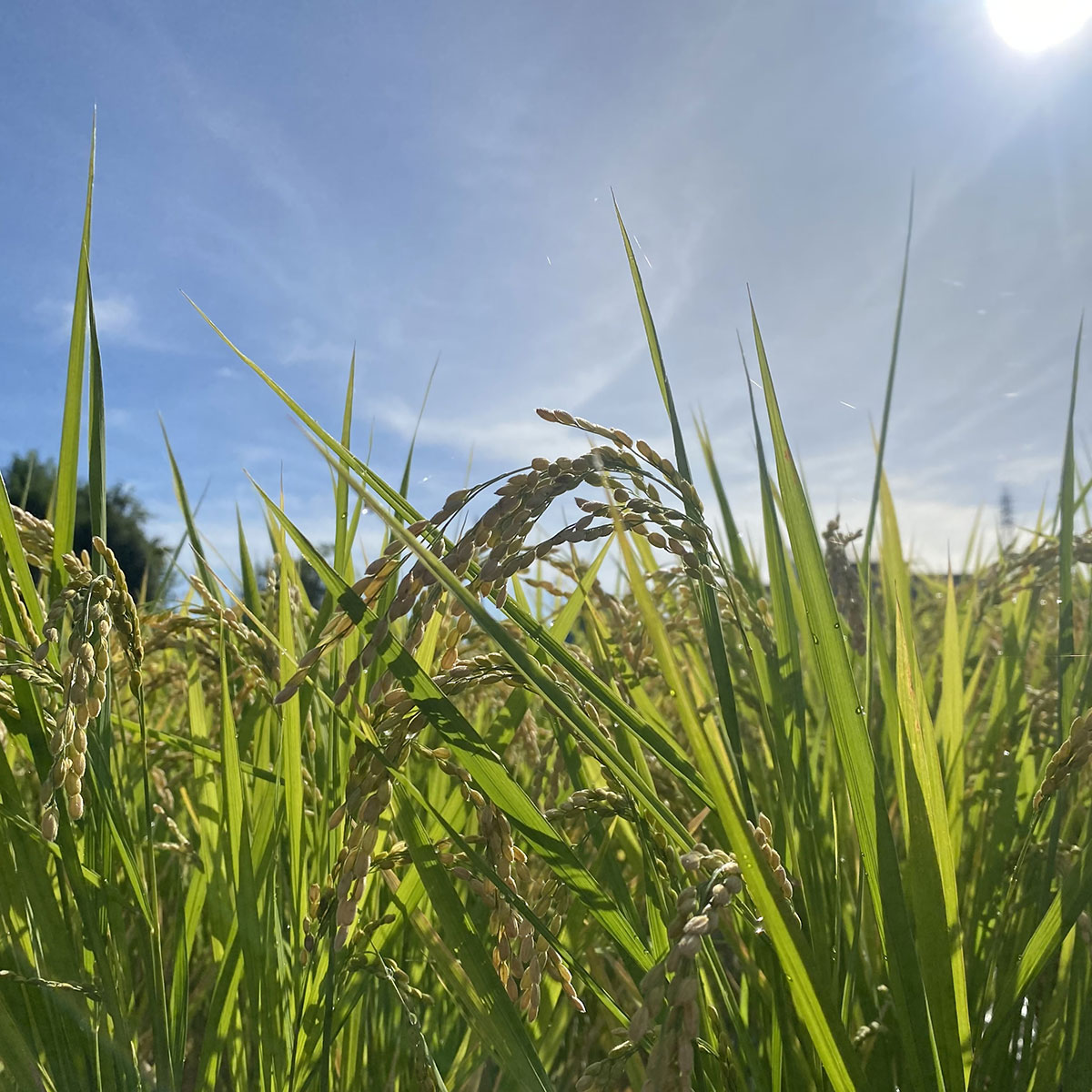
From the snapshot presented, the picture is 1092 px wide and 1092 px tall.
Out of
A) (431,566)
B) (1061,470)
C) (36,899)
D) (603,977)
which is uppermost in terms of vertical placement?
(1061,470)

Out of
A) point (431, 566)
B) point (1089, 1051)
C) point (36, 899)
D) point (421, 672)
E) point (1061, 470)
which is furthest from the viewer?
point (1061, 470)

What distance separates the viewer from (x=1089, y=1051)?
87cm

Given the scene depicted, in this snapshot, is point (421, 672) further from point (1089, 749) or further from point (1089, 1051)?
point (1089, 1051)

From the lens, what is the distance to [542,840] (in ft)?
2.67

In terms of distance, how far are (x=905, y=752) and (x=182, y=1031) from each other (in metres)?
1.14

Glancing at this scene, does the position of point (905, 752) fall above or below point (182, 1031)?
above

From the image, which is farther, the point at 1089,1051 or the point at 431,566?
the point at 1089,1051

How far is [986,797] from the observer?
1.65 metres

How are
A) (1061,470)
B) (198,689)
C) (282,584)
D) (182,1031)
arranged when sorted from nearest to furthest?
(182,1031) < (1061,470) < (282,584) < (198,689)

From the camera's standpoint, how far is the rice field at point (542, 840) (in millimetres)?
734

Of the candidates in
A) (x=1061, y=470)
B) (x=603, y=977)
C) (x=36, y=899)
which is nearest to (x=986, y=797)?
(x=1061, y=470)

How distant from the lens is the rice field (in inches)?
28.9

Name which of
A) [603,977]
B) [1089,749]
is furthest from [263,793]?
[1089,749]

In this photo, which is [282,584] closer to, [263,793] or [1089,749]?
[263,793]
